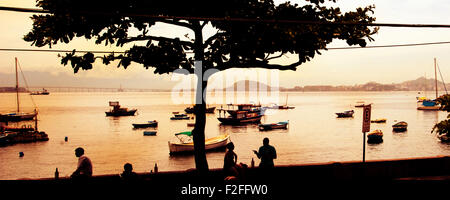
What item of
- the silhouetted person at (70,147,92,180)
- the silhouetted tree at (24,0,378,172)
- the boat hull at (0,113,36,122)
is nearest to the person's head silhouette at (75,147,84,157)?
the silhouetted person at (70,147,92,180)

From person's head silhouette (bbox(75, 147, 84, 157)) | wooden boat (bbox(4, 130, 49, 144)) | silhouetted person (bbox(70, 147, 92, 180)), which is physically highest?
person's head silhouette (bbox(75, 147, 84, 157))

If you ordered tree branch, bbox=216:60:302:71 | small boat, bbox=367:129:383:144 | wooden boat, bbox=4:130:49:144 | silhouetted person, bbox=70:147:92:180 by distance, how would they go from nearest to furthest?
1. silhouetted person, bbox=70:147:92:180
2. tree branch, bbox=216:60:302:71
3. small boat, bbox=367:129:383:144
4. wooden boat, bbox=4:130:49:144

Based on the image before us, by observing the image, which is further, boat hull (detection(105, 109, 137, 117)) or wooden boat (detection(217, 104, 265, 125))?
boat hull (detection(105, 109, 137, 117))

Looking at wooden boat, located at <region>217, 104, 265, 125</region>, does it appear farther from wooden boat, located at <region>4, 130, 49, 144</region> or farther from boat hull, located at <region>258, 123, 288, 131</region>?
wooden boat, located at <region>4, 130, 49, 144</region>

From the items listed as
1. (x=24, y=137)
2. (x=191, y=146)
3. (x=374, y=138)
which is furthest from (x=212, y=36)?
(x=24, y=137)

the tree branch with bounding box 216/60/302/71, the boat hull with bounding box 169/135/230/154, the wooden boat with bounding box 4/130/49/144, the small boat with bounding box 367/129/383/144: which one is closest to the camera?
the tree branch with bounding box 216/60/302/71

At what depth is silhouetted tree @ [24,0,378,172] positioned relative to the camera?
1104cm

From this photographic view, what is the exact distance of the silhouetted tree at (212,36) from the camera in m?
11.0

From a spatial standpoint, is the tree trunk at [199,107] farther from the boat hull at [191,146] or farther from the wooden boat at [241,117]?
the wooden boat at [241,117]

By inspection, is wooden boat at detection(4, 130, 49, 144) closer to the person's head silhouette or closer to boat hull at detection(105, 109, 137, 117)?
boat hull at detection(105, 109, 137, 117)

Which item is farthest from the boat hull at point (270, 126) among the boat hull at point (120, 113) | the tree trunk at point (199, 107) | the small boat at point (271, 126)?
the tree trunk at point (199, 107)

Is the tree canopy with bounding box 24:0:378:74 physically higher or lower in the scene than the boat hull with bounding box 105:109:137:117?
higher
